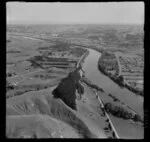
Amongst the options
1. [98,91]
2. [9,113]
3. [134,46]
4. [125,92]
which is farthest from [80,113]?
[134,46]

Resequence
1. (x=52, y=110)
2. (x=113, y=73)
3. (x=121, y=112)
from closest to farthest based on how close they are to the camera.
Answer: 1. (x=52, y=110)
2. (x=121, y=112)
3. (x=113, y=73)

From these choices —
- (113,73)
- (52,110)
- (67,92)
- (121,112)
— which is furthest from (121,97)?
(113,73)

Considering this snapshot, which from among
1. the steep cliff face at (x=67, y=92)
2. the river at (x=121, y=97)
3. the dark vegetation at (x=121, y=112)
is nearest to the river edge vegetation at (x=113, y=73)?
the river at (x=121, y=97)

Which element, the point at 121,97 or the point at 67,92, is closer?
the point at 67,92

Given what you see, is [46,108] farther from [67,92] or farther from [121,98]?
[121,98]

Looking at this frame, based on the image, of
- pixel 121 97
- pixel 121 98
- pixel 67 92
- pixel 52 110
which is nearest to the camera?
pixel 52 110

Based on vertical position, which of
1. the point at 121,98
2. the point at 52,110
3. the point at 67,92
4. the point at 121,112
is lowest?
the point at 121,112

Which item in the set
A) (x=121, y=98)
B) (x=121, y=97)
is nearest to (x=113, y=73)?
(x=121, y=97)

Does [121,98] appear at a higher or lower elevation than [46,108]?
lower

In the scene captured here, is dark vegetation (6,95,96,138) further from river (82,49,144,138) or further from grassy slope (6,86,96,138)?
river (82,49,144,138)

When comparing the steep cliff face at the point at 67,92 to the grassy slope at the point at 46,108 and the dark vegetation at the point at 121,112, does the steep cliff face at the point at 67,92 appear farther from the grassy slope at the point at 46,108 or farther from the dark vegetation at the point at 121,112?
the dark vegetation at the point at 121,112
